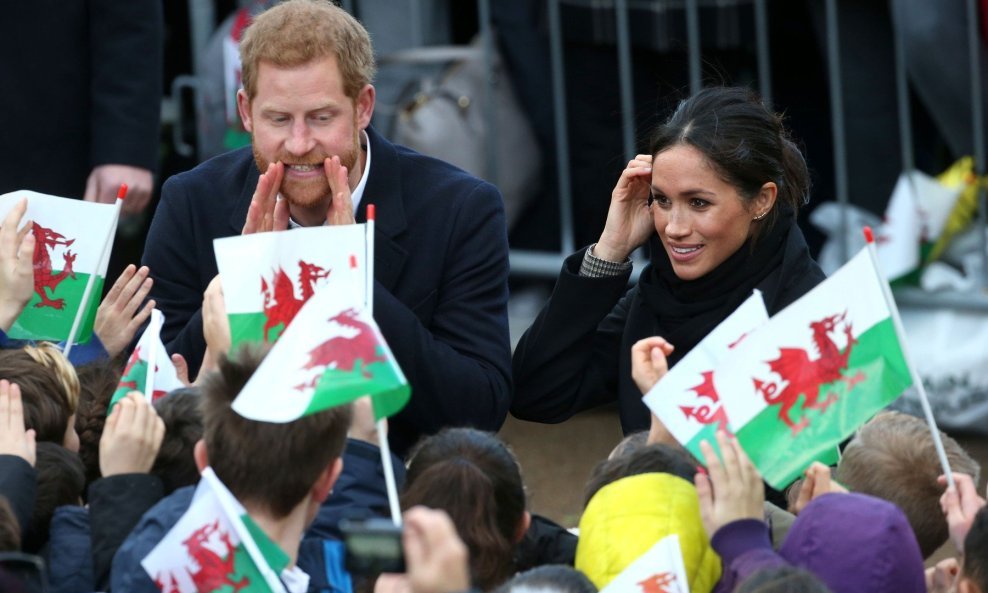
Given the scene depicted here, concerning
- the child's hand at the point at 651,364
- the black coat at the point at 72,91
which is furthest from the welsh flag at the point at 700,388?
the black coat at the point at 72,91

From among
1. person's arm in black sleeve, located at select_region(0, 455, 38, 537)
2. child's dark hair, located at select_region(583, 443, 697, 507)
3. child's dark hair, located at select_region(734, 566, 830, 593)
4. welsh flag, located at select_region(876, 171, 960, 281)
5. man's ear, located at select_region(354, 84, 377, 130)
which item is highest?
man's ear, located at select_region(354, 84, 377, 130)

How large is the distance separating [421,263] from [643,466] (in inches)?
40.7

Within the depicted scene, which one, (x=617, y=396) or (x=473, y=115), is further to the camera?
(x=473, y=115)

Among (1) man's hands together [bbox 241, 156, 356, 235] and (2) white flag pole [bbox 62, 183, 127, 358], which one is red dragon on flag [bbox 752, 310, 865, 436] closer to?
(1) man's hands together [bbox 241, 156, 356, 235]

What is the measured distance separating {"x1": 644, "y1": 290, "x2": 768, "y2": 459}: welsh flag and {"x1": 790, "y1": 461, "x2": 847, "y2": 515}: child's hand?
170 millimetres

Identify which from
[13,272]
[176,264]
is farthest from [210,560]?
[176,264]

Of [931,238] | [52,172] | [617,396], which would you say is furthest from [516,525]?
[931,238]

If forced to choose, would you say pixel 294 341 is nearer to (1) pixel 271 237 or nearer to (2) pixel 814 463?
(1) pixel 271 237

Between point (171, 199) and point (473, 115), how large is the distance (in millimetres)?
2439

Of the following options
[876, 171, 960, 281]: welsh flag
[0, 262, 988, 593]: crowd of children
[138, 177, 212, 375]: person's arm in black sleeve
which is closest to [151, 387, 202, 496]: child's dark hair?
[0, 262, 988, 593]: crowd of children

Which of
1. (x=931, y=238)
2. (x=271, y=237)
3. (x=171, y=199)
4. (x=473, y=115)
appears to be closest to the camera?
(x=271, y=237)

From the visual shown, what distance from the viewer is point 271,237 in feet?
12.1

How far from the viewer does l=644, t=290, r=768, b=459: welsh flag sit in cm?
333

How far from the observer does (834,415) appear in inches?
131
